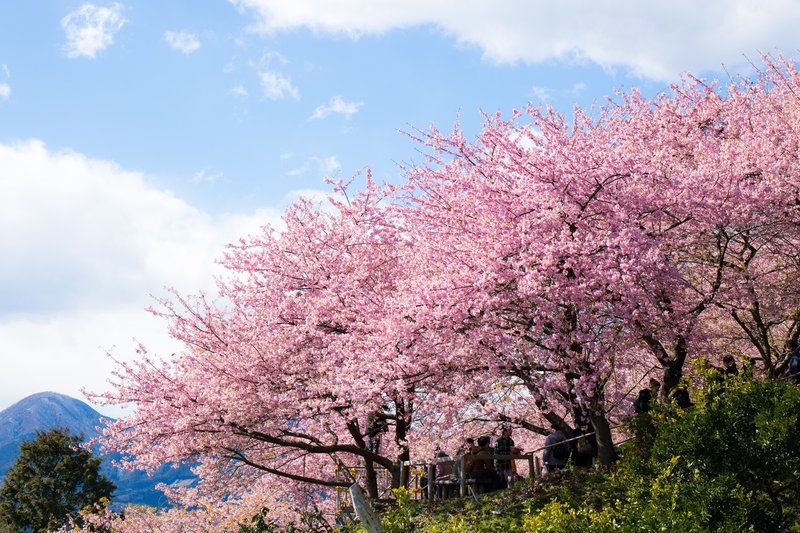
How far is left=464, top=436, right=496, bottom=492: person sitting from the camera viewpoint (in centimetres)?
1455

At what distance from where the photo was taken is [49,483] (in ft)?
142

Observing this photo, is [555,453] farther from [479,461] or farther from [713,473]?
[713,473]

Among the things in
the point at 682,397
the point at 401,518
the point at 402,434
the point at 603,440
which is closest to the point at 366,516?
the point at 401,518

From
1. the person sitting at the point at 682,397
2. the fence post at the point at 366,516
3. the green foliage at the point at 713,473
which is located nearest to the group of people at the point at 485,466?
the person sitting at the point at 682,397

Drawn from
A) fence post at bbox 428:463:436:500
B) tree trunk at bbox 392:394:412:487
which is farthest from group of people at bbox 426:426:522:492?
tree trunk at bbox 392:394:412:487

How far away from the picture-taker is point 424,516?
13.5 meters

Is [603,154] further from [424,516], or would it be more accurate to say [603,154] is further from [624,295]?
[424,516]

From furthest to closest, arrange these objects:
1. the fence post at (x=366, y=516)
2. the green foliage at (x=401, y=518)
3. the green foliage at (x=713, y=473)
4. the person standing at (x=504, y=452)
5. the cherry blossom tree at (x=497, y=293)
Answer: the person standing at (x=504, y=452) → the cherry blossom tree at (x=497, y=293) → the green foliage at (x=401, y=518) → the fence post at (x=366, y=516) → the green foliage at (x=713, y=473)

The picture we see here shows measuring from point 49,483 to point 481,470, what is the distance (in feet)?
121

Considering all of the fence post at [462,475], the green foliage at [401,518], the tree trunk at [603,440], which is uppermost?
the tree trunk at [603,440]

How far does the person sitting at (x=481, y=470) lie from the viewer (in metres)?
14.6

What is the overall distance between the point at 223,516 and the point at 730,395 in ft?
51.5

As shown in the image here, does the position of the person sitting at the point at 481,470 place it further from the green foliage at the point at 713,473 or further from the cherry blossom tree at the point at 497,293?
the green foliage at the point at 713,473

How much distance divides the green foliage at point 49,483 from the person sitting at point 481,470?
Result: 108 feet
